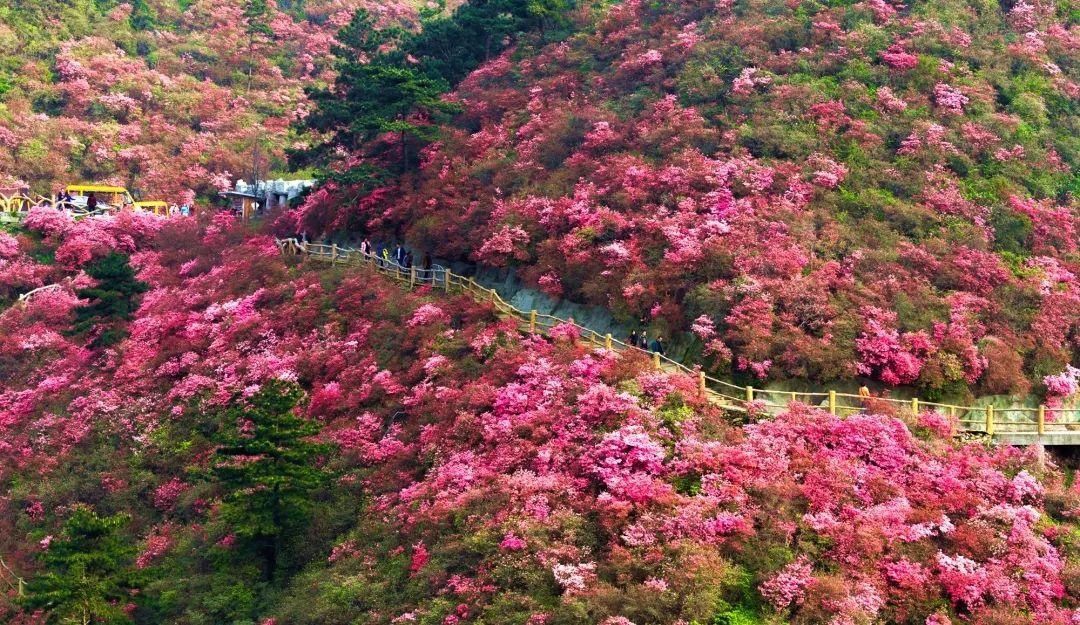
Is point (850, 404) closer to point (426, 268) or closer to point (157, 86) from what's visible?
point (426, 268)

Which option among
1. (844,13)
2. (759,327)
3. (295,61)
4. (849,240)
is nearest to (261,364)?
(759,327)

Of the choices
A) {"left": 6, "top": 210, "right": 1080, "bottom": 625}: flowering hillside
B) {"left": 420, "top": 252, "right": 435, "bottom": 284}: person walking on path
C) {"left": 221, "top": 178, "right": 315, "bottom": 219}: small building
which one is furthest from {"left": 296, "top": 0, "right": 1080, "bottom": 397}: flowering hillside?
{"left": 221, "top": 178, "right": 315, "bottom": 219}: small building

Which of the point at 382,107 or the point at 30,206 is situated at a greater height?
the point at 382,107

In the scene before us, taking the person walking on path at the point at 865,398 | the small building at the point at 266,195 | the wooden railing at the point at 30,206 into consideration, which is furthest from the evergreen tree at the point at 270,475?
the wooden railing at the point at 30,206

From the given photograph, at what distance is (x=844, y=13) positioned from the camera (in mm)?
48219

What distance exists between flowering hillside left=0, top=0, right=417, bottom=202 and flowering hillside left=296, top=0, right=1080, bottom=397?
26366 mm

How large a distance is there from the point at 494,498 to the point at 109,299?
25232mm

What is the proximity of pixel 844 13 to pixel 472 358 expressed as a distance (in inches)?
958

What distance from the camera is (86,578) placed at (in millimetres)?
28641

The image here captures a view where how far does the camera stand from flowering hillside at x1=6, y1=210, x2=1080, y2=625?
82.3 feet

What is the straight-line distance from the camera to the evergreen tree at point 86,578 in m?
28.5

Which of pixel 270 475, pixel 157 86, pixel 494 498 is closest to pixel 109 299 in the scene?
pixel 270 475

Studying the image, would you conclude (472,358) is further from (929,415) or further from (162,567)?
(929,415)

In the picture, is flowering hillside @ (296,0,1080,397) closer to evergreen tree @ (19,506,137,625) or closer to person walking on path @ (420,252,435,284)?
person walking on path @ (420,252,435,284)
